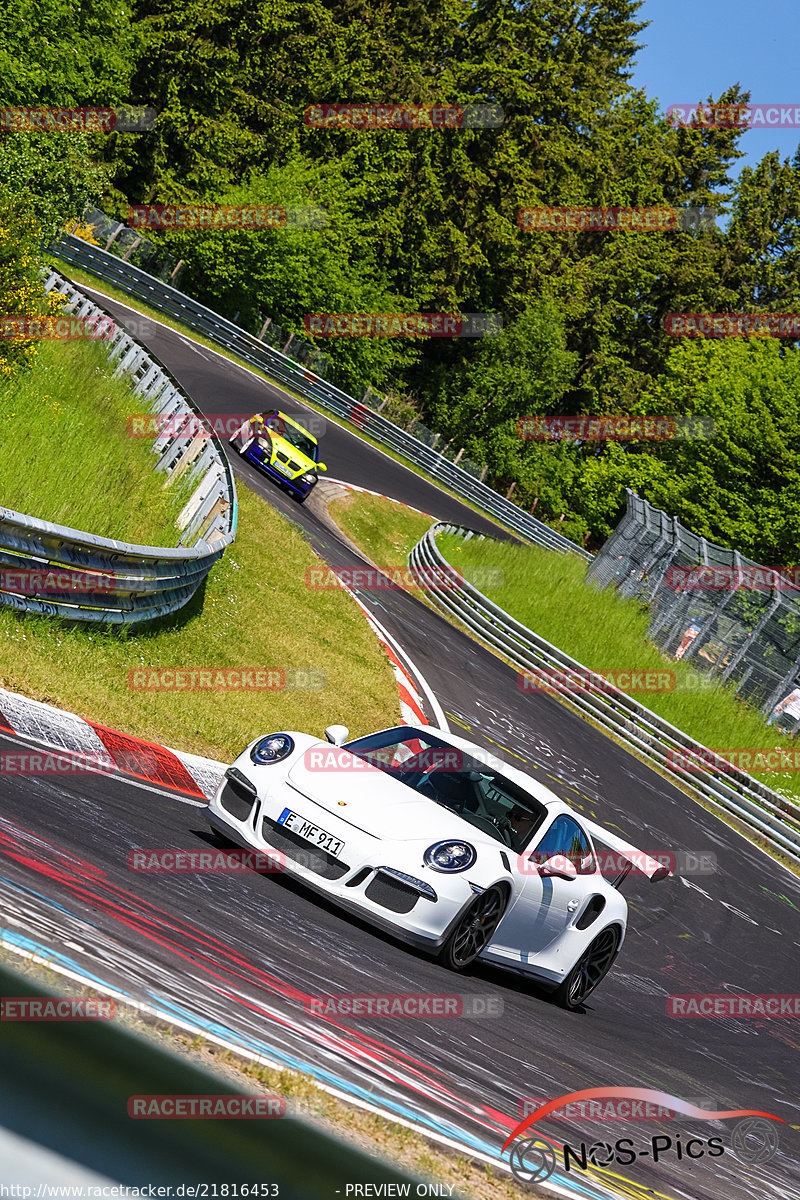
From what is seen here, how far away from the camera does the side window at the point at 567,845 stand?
8.02 metres

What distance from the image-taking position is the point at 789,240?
64625 millimetres

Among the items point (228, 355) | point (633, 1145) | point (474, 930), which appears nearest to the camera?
point (633, 1145)

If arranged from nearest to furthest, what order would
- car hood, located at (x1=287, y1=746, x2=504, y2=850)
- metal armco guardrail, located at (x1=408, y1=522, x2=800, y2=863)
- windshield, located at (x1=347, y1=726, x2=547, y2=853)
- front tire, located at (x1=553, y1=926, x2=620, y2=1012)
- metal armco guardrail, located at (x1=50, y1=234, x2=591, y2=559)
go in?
1. car hood, located at (x1=287, y1=746, x2=504, y2=850)
2. windshield, located at (x1=347, y1=726, x2=547, y2=853)
3. front tire, located at (x1=553, y1=926, x2=620, y2=1012)
4. metal armco guardrail, located at (x1=408, y1=522, x2=800, y2=863)
5. metal armco guardrail, located at (x1=50, y1=234, x2=591, y2=559)

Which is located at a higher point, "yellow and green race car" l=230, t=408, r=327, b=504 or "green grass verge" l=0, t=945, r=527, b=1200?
"yellow and green race car" l=230, t=408, r=327, b=504

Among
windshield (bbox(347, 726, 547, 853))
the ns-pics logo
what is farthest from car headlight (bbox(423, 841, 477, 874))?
the ns-pics logo

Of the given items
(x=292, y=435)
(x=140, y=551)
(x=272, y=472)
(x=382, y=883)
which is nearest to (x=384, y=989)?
(x=382, y=883)

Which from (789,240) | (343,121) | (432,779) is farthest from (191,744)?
(789,240)

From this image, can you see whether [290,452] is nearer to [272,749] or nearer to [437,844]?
[272,749]

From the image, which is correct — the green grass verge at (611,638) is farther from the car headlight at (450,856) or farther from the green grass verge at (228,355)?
the car headlight at (450,856)

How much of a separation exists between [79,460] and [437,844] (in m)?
8.33

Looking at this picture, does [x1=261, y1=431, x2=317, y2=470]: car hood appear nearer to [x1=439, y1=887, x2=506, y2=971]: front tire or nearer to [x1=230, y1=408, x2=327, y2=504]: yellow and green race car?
[x1=230, y1=408, x2=327, y2=504]: yellow and green race car

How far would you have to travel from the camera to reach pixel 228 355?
39312mm

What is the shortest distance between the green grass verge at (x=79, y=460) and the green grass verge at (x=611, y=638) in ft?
37.5

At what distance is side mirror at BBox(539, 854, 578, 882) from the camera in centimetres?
779
